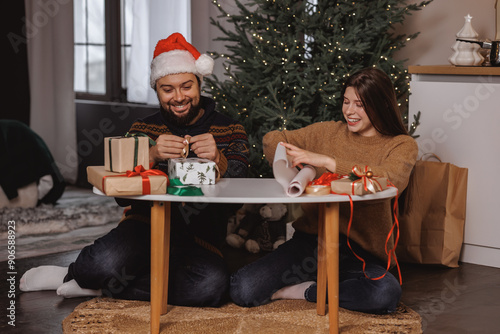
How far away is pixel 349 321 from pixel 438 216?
1008mm

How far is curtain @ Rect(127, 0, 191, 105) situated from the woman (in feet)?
7.41

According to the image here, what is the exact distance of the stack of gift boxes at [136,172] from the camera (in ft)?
6.61

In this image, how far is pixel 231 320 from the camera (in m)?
2.39

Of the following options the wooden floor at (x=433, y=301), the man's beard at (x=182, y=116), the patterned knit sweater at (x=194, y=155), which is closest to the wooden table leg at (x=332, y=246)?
the wooden floor at (x=433, y=301)

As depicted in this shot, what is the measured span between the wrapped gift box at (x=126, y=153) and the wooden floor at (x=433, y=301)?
629 mm

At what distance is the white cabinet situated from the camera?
3.15 metres

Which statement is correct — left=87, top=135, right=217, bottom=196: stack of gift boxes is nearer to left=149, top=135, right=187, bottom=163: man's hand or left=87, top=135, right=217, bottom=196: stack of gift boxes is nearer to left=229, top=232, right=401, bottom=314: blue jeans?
left=149, top=135, right=187, bottom=163: man's hand

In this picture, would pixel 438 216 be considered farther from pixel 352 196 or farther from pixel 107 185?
pixel 107 185

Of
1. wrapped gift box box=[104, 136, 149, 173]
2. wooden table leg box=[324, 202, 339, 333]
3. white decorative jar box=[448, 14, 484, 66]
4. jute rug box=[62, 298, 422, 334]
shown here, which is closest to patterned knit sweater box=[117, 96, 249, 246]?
jute rug box=[62, 298, 422, 334]

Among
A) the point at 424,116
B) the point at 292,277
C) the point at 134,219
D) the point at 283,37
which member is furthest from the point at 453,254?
the point at 134,219

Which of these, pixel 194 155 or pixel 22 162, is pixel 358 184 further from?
pixel 22 162

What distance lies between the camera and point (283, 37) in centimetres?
325

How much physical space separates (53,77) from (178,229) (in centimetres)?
341

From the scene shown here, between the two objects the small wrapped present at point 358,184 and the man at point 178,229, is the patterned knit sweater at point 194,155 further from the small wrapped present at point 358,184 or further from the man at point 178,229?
the small wrapped present at point 358,184
